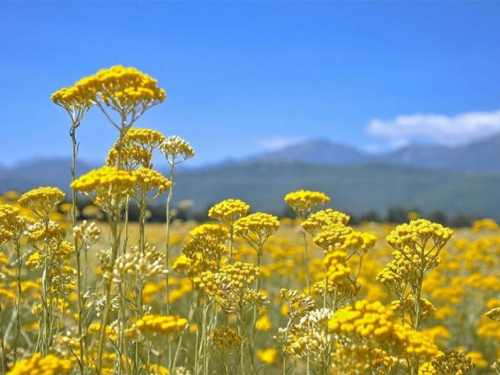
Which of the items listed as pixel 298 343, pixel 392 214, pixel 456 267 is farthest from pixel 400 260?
pixel 392 214

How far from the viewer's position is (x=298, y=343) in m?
3.78

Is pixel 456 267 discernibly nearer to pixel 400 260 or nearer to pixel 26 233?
pixel 400 260

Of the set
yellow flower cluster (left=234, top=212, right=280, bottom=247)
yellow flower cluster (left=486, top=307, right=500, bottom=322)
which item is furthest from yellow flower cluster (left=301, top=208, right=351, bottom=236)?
yellow flower cluster (left=486, top=307, right=500, bottom=322)

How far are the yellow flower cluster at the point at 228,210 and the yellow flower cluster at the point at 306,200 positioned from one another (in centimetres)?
47

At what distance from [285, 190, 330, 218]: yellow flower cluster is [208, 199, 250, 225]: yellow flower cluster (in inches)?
18.7

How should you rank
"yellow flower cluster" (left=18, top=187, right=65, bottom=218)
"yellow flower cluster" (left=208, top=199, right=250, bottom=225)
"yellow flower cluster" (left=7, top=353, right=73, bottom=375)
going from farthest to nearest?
"yellow flower cluster" (left=208, top=199, right=250, bottom=225), "yellow flower cluster" (left=18, top=187, right=65, bottom=218), "yellow flower cluster" (left=7, top=353, right=73, bottom=375)

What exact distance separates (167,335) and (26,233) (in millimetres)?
1872

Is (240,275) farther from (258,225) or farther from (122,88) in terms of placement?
(122,88)

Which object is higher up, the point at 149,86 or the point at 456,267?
the point at 149,86

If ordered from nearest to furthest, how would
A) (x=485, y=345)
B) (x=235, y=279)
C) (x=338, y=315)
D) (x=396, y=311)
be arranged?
(x=338, y=315) → (x=235, y=279) → (x=396, y=311) → (x=485, y=345)

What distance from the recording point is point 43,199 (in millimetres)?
4480

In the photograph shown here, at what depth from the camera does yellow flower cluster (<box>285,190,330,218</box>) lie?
17.0 feet

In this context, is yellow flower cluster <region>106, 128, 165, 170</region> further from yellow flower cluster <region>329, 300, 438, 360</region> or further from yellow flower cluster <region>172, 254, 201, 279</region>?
yellow flower cluster <region>329, 300, 438, 360</region>

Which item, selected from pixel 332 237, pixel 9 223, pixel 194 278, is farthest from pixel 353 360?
pixel 9 223
